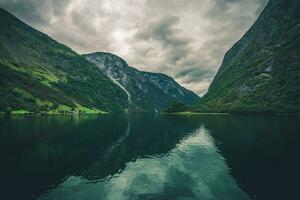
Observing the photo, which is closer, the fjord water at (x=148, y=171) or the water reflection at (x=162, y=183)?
the water reflection at (x=162, y=183)

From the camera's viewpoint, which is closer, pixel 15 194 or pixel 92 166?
pixel 15 194

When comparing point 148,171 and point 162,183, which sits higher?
point 148,171

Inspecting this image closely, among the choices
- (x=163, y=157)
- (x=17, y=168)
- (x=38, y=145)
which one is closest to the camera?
(x=17, y=168)

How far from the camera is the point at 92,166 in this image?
55.5m

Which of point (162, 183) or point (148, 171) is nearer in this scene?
point (162, 183)

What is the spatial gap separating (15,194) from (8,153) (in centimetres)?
3025

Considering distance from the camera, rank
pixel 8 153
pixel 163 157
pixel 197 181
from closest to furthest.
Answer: pixel 197 181 → pixel 8 153 → pixel 163 157

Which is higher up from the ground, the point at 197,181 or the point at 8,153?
the point at 8,153

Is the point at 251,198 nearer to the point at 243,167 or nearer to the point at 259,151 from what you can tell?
the point at 243,167

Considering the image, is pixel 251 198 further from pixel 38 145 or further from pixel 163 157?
pixel 38 145

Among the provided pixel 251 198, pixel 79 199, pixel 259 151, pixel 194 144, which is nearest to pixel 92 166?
pixel 79 199

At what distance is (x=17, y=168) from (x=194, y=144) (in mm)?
61649

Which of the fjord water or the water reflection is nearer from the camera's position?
the water reflection

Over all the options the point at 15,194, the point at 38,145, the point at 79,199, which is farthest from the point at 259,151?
the point at 38,145
